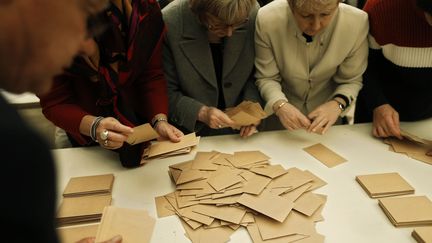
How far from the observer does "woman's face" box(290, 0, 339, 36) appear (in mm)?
1427

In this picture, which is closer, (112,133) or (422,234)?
(422,234)

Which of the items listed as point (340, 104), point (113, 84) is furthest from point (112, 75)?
point (340, 104)

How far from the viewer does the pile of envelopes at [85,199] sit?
120cm

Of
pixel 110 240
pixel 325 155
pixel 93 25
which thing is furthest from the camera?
pixel 325 155

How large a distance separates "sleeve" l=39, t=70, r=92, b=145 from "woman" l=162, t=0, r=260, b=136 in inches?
16.6

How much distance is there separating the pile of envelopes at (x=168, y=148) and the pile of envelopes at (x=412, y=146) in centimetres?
79

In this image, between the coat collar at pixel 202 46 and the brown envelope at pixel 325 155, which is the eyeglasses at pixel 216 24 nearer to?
the coat collar at pixel 202 46

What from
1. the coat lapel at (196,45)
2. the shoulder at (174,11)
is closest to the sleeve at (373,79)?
the coat lapel at (196,45)

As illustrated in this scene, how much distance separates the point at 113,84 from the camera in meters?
1.46

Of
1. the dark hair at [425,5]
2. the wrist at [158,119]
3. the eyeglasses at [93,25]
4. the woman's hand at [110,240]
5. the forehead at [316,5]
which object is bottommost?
the woman's hand at [110,240]

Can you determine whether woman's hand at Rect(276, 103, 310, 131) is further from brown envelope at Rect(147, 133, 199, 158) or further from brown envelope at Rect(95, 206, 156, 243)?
brown envelope at Rect(95, 206, 156, 243)

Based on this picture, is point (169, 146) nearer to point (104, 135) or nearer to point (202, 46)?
point (104, 135)

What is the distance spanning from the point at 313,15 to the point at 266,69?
1.24 ft

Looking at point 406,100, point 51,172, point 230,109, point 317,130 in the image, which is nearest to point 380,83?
point 406,100
